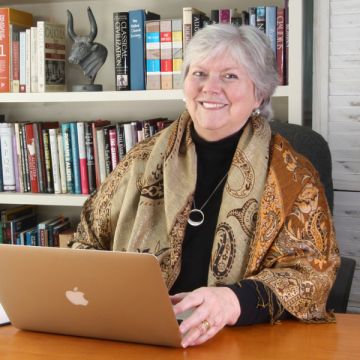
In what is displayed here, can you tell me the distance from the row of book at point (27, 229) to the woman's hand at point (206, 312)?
5.23 feet

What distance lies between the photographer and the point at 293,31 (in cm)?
225

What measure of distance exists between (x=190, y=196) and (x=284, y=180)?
0.81 ft

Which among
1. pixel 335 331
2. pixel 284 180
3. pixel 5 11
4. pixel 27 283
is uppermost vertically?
pixel 5 11

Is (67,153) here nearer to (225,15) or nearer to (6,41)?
(6,41)

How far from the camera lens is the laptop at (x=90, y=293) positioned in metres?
1.08

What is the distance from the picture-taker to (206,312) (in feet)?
3.92

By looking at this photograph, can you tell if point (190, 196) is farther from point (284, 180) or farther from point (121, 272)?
point (121, 272)

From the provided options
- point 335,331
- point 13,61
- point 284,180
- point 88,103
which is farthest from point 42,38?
point 335,331

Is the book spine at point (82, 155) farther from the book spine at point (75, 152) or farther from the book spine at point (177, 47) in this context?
the book spine at point (177, 47)

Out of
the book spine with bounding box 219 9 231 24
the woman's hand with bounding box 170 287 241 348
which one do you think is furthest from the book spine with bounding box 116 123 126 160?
the woman's hand with bounding box 170 287 241 348

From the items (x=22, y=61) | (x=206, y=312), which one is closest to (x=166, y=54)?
(x=22, y=61)

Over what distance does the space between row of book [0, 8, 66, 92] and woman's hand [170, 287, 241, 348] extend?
161 cm

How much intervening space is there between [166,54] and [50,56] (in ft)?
1.71

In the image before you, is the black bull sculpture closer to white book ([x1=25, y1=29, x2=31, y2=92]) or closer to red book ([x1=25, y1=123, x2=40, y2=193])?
white book ([x1=25, y1=29, x2=31, y2=92])
